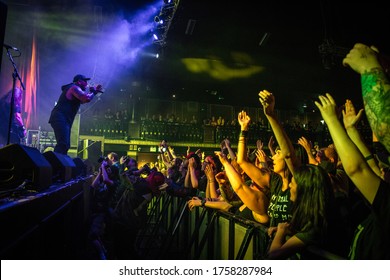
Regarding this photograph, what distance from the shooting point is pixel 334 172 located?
2682 mm

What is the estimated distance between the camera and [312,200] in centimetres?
165

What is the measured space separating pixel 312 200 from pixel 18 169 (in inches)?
80.1

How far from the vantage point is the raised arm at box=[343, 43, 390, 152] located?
118 centimetres

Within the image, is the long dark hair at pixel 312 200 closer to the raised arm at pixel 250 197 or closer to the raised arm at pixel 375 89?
the raised arm at pixel 375 89

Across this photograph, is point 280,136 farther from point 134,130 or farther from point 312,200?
point 134,130

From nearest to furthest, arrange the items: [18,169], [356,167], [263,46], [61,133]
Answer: [356,167]
[18,169]
[61,133]
[263,46]

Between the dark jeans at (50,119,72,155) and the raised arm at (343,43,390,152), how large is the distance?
3947 millimetres

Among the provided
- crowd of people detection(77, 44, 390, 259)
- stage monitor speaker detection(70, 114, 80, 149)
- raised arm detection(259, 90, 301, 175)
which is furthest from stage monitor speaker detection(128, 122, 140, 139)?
raised arm detection(259, 90, 301, 175)

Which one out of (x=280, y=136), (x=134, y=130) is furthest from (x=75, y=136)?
(x=280, y=136)

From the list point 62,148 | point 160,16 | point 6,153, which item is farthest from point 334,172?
point 160,16

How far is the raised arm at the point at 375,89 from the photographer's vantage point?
118 centimetres

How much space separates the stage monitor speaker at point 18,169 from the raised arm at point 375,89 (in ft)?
7.01

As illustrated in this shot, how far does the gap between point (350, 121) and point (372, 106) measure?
501 millimetres

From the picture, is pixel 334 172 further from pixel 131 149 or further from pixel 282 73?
pixel 131 149
